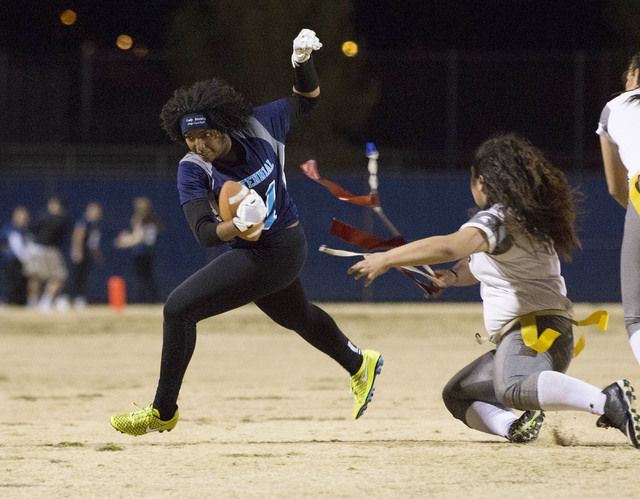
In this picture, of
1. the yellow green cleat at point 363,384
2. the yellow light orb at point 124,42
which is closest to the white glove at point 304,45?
the yellow green cleat at point 363,384

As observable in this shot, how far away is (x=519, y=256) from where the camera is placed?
184 inches

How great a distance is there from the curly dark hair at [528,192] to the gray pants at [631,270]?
33cm

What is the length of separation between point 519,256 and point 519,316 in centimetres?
32

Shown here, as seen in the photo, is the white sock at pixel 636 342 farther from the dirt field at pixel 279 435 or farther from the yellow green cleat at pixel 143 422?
the yellow green cleat at pixel 143 422

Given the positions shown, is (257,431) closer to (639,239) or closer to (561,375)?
(561,375)

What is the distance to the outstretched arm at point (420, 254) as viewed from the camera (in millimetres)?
4281

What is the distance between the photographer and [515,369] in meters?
4.68

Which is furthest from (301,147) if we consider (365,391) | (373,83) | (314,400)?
(365,391)

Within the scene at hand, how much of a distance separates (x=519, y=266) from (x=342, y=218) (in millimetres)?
13445

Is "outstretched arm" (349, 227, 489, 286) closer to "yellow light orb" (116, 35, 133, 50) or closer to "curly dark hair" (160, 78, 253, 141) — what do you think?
"curly dark hair" (160, 78, 253, 141)

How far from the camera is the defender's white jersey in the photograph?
14.5 feet

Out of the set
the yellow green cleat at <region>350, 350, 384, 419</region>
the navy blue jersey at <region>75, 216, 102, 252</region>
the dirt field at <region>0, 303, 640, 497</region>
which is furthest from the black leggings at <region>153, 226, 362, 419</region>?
the navy blue jersey at <region>75, 216, 102, 252</region>

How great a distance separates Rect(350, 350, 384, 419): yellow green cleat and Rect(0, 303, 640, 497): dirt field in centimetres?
17

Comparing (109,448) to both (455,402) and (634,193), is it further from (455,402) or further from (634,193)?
(634,193)
